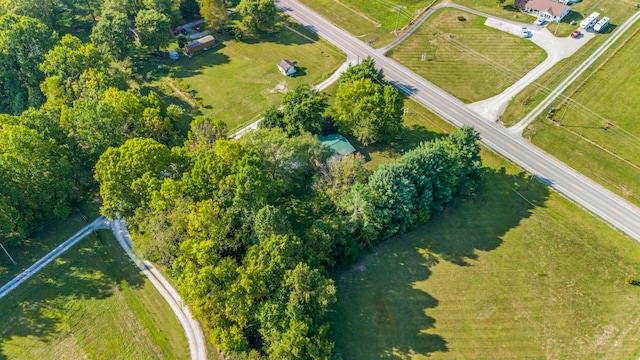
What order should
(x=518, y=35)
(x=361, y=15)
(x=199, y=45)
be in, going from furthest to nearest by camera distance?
(x=361, y=15) < (x=199, y=45) < (x=518, y=35)

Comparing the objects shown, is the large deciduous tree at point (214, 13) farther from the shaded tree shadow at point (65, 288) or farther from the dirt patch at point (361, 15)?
the shaded tree shadow at point (65, 288)

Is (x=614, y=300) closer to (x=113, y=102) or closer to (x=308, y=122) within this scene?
(x=308, y=122)

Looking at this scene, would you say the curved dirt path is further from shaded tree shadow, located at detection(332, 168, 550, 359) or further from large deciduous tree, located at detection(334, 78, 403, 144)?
large deciduous tree, located at detection(334, 78, 403, 144)

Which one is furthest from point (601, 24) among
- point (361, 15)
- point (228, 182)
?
point (228, 182)

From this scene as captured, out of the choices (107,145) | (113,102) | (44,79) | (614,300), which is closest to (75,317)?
(107,145)

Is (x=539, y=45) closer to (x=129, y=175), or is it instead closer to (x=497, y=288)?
(x=497, y=288)
